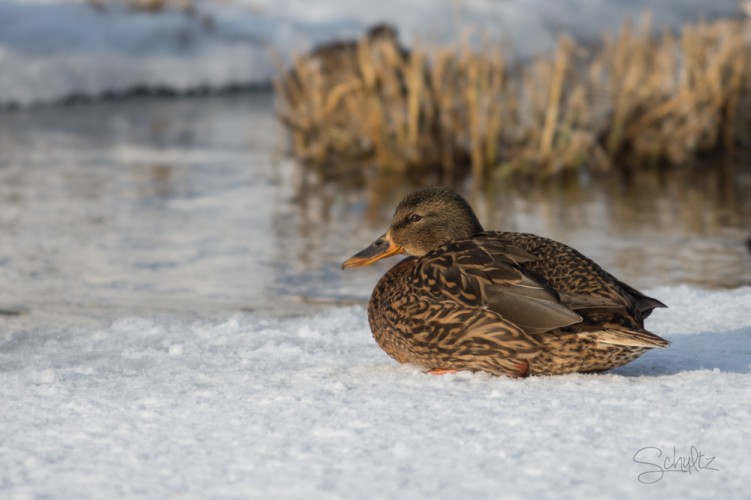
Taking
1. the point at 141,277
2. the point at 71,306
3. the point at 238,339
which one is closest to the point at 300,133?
the point at 141,277

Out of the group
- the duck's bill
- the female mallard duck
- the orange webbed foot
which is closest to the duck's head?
the duck's bill

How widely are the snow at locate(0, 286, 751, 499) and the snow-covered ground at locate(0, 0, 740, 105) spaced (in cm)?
1107

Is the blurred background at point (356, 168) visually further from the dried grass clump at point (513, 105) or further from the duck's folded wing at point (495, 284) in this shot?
the duck's folded wing at point (495, 284)

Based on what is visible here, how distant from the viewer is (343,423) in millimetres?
3592

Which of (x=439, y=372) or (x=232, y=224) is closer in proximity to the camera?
(x=439, y=372)

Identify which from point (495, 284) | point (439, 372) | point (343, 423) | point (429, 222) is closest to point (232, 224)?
point (429, 222)

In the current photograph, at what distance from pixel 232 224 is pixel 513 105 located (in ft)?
10.5

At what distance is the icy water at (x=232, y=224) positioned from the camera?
6.27 metres

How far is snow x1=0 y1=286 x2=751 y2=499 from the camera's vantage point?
309cm

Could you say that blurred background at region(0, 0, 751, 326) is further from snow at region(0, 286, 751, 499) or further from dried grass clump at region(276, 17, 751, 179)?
snow at region(0, 286, 751, 499)

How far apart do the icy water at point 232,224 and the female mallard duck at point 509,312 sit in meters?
1.69

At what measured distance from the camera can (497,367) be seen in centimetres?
412

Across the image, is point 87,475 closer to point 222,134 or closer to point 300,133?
point 300,133

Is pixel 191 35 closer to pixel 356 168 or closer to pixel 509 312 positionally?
pixel 356 168
